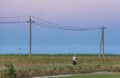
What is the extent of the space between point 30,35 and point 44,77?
26.6m

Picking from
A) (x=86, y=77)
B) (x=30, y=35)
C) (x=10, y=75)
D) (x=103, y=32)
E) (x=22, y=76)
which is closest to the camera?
(x=10, y=75)

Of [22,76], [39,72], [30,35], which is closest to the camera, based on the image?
[22,76]

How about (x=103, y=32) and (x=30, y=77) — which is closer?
(x=30, y=77)

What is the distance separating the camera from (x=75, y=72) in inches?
1415

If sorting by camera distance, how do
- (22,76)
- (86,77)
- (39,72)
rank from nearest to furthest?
(86,77) < (22,76) < (39,72)

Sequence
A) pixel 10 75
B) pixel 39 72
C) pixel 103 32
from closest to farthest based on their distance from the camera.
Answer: pixel 10 75 < pixel 39 72 < pixel 103 32

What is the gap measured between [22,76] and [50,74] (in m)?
3.32

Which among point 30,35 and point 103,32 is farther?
point 103,32

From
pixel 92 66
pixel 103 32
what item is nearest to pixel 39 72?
pixel 92 66

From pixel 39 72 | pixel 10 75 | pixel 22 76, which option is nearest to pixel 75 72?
pixel 39 72

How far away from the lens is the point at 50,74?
110 ft

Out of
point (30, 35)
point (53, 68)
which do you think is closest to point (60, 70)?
point (53, 68)

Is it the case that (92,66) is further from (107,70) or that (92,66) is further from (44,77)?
(44,77)

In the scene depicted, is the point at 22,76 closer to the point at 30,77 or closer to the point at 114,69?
the point at 30,77
